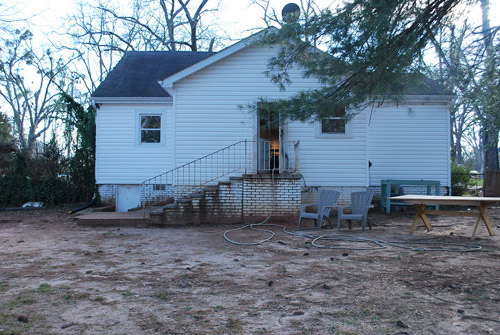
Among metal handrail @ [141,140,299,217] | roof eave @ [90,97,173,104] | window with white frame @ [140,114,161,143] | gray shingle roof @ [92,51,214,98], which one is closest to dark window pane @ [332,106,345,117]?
metal handrail @ [141,140,299,217]

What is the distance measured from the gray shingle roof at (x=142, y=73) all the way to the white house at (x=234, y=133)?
0.04 metres

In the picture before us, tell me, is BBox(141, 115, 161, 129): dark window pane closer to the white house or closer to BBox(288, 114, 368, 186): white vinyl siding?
the white house

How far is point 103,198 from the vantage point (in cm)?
1265

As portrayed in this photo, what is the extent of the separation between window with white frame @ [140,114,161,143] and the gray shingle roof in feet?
2.44

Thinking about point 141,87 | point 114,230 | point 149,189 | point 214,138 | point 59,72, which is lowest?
point 114,230

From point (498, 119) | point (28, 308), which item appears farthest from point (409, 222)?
point (28, 308)

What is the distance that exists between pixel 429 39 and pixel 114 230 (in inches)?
292

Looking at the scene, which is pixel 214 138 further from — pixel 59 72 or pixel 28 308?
pixel 59 72

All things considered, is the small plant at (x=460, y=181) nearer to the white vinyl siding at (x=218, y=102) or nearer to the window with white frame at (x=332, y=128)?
the window with white frame at (x=332, y=128)

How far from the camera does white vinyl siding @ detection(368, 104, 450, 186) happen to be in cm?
1245

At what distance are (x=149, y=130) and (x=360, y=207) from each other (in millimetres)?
7313

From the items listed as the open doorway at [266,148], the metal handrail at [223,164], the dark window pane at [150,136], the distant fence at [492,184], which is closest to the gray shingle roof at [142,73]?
the dark window pane at [150,136]

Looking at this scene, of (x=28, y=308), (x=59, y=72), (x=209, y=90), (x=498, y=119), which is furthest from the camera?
(x=59, y=72)

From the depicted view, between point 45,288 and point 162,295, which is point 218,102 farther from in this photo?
point 162,295
